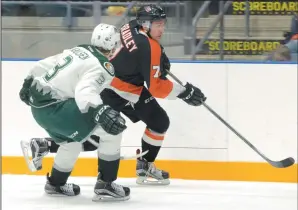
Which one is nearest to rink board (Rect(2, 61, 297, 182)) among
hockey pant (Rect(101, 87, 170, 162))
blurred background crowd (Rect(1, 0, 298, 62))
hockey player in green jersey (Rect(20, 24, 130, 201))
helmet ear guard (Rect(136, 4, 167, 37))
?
blurred background crowd (Rect(1, 0, 298, 62))

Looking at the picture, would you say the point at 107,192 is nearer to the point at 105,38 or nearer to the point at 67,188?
the point at 67,188

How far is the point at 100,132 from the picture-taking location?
3.43 metres

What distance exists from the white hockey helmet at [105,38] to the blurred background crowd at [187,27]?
3.23 feet

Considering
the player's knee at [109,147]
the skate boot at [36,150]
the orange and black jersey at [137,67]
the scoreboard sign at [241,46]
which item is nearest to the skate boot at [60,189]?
the skate boot at [36,150]

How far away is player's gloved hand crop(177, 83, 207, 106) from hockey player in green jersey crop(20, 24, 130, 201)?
1.72 ft

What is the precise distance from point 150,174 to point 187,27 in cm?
99

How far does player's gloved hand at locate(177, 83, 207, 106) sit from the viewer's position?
3.80 meters

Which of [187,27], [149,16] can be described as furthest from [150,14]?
[187,27]

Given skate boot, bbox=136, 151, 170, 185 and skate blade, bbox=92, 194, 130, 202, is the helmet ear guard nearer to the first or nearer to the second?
skate boot, bbox=136, 151, 170, 185

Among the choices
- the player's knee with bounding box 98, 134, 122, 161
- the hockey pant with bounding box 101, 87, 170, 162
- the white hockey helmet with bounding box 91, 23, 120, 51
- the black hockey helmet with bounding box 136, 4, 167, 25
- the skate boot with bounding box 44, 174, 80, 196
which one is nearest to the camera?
the white hockey helmet with bounding box 91, 23, 120, 51

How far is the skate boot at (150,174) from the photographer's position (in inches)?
159

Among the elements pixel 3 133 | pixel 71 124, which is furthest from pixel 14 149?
pixel 71 124

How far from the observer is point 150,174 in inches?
159

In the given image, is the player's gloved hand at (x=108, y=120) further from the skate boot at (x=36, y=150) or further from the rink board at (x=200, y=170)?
the rink board at (x=200, y=170)
